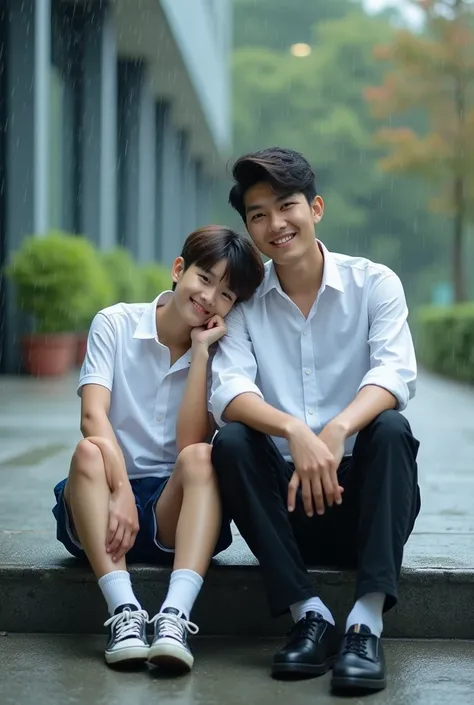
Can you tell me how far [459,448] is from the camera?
676cm

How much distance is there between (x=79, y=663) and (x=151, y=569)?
1.26 feet

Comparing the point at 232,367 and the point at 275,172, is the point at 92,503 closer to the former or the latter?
the point at 232,367

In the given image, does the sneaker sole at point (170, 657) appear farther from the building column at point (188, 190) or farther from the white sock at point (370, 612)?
the building column at point (188, 190)

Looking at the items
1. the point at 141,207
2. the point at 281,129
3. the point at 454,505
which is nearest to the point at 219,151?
the point at 141,207

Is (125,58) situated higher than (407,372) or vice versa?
(125,58)

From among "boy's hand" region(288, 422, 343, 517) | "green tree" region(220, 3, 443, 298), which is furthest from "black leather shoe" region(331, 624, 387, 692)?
"green tree" region(220, 3, 443, 298)

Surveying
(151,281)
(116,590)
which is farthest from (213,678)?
(151,281)

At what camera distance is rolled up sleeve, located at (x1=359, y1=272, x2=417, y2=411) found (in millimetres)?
3172

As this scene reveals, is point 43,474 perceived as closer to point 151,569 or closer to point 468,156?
point 151,569

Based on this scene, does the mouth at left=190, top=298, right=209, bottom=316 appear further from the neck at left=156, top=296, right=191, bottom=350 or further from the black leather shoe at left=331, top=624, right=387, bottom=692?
the black leather shoe at left=331, top=624, right=387, bottom=692

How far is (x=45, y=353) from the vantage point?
12.7m

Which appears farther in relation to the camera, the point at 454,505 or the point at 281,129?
the point at 281,129

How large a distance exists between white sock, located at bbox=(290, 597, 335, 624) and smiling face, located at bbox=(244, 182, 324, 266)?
102 centimetres

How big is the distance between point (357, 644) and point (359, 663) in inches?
2.7
